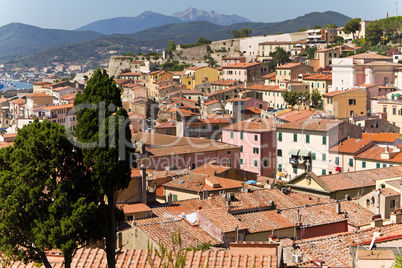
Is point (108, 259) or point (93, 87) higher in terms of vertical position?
point (93, 87)

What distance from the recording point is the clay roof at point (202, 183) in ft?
74.3

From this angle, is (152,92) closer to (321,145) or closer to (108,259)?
(321,145)

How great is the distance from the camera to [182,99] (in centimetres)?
5625

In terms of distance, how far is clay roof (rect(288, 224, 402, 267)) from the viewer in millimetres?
12883

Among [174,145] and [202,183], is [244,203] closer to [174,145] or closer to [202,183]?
[202,183]

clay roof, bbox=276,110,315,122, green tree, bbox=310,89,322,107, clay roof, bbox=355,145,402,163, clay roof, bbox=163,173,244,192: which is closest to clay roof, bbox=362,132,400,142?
clay roof, bbox=355,145,402,163

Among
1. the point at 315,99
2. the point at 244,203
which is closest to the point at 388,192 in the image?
the point at 244,203

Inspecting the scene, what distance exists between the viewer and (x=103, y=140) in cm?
1123

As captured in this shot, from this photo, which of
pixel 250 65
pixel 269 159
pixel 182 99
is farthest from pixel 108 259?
pixel 250 65

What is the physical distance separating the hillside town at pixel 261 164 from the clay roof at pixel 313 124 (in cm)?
8

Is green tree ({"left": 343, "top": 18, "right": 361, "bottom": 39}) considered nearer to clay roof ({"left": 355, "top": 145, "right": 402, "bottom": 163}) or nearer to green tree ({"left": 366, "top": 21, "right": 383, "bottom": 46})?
green tree ({"left": 366, "top": 21, "right": 383, "bottom": 46})

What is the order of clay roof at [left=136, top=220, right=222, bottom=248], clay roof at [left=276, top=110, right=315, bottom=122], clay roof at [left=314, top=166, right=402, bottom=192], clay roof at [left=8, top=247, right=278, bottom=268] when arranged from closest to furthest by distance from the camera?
clay roof at [left=8, top=247, right=278, bottom=268] → clay roof at [left=136, top=220, right=222, bottom=248] → clay roof at [left=314, top=166, right=402, bottom=192] → clay roof at [left=276, top=110, right=315, bottom=122]

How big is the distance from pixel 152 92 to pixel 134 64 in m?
21.1

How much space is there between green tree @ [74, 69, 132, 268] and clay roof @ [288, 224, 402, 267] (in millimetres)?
3776
